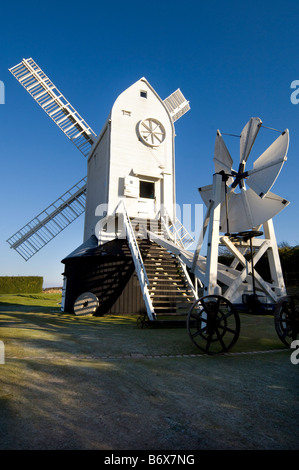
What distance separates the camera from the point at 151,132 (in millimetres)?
16234

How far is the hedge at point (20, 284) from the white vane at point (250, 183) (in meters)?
33.0

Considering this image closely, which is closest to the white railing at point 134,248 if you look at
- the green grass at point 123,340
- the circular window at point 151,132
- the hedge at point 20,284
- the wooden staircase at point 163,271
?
the wooden staircase at point 163,271

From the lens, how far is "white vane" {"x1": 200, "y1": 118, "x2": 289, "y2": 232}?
6.73m

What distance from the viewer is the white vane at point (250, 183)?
673 centimetres

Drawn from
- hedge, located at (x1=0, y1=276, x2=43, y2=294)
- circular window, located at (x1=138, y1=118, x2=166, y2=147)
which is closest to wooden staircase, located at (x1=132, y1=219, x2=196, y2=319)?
circular window, located at (x1=138, y1=118, x2=166, y2=147)

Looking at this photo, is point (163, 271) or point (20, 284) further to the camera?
point (20, 284)

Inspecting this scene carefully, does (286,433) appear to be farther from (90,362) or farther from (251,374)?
(90,362)

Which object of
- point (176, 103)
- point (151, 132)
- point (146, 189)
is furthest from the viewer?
point (176, 103)

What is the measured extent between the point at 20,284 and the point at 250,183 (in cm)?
3520

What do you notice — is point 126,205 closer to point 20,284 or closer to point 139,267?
point 139,267

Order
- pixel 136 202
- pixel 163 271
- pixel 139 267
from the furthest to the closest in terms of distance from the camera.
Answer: pixel 136 202, pixel 163 271, pixel 139 267

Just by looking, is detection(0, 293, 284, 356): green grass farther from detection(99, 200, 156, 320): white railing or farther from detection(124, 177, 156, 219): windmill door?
detection(124, 177, 156, 219): windmill door

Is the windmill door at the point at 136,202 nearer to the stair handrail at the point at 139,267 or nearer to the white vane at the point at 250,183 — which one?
the stair handrail at the point at 139,267

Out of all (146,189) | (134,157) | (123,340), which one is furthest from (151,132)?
(123,340)
